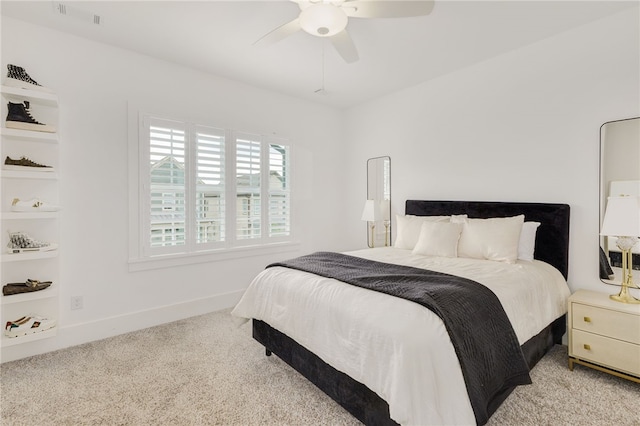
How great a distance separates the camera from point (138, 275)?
311 centimetres

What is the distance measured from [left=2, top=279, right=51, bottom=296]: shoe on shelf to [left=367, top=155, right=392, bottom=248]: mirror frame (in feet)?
11.4

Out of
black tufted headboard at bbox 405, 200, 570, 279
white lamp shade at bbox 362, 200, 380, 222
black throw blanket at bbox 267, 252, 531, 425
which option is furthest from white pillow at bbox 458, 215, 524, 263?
white lamp shade at bbox 362, 200, 380, 222

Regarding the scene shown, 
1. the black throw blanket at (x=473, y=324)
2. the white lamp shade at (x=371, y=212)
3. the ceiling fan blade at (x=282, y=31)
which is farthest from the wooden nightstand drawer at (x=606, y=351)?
the ceiling fan blade at (x=282, y=31)

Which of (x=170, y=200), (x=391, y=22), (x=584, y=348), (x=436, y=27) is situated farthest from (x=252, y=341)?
(x=436, y=27)

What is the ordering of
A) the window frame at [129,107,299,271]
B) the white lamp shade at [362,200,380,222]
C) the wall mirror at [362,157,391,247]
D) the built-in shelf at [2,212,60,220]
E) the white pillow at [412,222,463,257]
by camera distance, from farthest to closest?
the wall mirror at [362,157,391,247] < the white lamp shade at [362,200,380,222] < the window frame at [129,107,299,271] < the white pillow at [412,222,463,257] < the built-in shelf at [2,212,60,220]

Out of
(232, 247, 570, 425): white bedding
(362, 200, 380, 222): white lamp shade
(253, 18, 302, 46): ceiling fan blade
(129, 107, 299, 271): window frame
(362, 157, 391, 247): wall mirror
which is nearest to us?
(232, 247, 570, 425): white bedding

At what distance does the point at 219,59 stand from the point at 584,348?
3.99 metres

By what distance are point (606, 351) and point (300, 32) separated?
335 cm

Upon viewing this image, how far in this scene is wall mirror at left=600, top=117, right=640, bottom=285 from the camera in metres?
2.33

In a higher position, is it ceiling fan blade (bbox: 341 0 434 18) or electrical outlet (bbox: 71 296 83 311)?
ceiling fan blade (bbox: 341 0 434 18)

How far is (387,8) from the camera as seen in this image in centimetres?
182

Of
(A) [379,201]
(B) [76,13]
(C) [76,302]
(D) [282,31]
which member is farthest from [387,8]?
(C) [76,302]

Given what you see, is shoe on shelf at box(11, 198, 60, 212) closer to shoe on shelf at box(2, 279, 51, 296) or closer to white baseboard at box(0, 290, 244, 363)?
shoe on shelf at box(2, 279, 51, 296)

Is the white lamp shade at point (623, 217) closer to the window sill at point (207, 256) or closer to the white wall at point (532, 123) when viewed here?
the white wall at point (532, 123)
